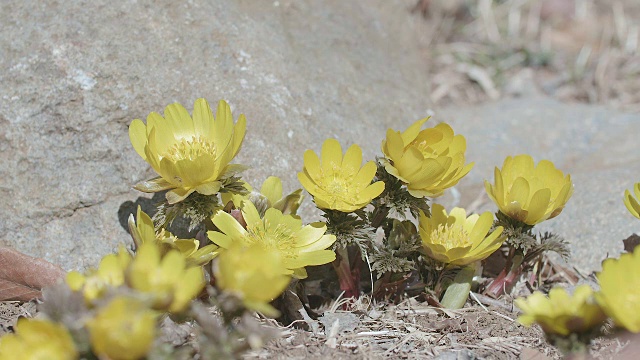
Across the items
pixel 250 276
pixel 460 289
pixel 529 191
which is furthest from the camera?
pixel 460 289

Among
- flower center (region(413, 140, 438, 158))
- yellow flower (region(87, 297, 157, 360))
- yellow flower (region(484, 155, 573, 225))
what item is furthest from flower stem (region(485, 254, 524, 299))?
yellow flower (region(87, 297, 157, 360))

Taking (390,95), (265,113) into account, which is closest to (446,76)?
(390,95)

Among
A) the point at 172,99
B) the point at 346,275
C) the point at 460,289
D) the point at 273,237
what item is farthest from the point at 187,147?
the point at 460,289

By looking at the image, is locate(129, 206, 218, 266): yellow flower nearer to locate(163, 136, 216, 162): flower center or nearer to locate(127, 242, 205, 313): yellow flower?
locate(163, 136, 216, 162): flower center

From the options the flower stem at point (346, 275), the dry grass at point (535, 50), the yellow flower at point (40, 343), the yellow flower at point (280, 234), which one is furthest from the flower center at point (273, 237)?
the dry grass at point (535, 50)

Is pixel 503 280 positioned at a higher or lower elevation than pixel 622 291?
lower

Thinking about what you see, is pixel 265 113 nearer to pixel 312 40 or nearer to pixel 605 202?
pixel 312 40

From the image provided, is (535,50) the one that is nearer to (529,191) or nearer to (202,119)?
(529,191)
